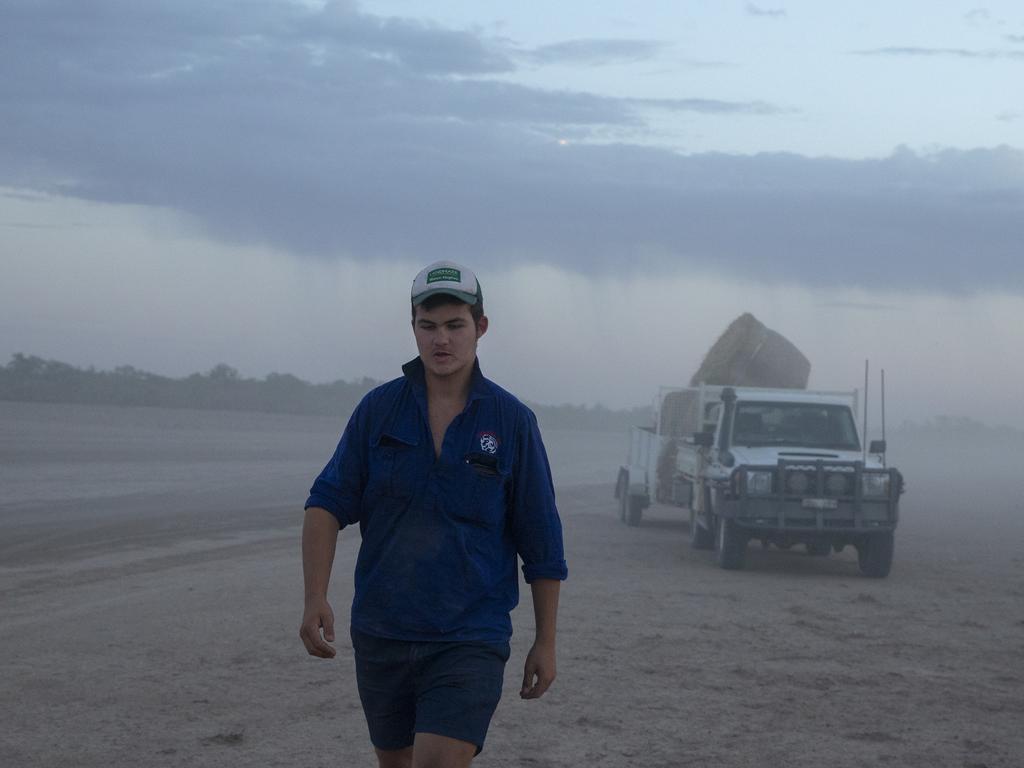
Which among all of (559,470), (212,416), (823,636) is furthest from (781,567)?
(212,416)

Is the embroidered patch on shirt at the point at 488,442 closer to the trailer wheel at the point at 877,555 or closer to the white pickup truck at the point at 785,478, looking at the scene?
the white pickup truck at the point at 785,478

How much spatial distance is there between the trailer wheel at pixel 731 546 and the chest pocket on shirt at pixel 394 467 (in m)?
12.3

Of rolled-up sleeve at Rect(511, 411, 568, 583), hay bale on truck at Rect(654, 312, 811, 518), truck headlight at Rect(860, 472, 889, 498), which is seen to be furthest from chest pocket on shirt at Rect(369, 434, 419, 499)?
hay bale on truck at Rect(654, 312, 811, 518)

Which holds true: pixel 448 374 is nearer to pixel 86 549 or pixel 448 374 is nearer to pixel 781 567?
pixel 86 549

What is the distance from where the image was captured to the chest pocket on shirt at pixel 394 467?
400 centimetres

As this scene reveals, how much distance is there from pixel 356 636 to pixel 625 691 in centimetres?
468

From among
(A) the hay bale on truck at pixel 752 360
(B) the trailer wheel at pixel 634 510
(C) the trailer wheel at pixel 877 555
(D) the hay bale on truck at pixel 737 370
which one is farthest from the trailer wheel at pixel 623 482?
(C) the trailer wheel at pixel 877 555

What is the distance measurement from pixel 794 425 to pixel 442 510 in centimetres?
1388

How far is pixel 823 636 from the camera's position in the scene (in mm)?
11109

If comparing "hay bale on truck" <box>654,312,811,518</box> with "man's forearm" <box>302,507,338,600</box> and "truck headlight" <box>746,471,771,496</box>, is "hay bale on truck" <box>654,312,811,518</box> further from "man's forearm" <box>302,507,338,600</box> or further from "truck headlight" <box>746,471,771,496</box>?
"man's forearm" <box>302,507,338,600</box>

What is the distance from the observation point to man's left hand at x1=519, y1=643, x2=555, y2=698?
13.6 ft

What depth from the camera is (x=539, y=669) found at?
413 cm

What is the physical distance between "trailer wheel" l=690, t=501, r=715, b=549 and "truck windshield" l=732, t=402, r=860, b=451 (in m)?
1.64

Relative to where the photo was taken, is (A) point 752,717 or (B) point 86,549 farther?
(B) point 86,549
